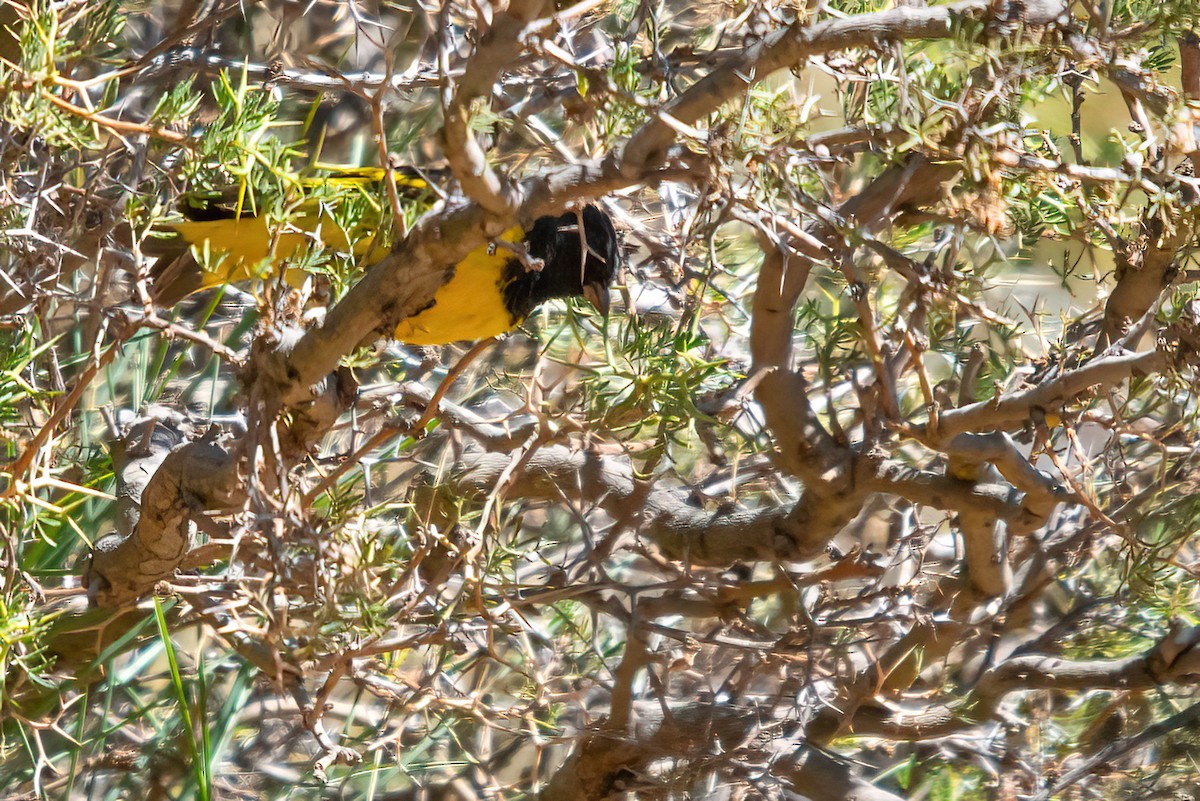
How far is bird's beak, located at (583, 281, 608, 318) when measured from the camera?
6.72 ft

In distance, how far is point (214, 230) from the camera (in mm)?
2143

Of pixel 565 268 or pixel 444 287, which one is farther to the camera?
pixel 565 268

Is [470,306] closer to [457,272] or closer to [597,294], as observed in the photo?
[457,272]

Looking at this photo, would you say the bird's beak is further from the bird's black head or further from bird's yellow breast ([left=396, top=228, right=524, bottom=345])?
bird's yellow breast ([left=396, top=228, right=524, bottom=345])

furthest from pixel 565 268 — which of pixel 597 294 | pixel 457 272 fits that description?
pixel 457 272

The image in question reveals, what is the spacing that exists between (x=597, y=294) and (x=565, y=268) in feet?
0.65

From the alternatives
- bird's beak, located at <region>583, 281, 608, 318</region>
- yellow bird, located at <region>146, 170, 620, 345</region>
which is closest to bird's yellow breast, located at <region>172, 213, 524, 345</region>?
yellow bird, located at <region>146, 170, 620, 345</region>

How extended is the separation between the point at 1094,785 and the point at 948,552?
0.53 m

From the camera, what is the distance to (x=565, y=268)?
7.48 ft

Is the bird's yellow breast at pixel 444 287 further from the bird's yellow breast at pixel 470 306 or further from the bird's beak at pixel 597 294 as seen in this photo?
the bird's beak at pixel 597 294

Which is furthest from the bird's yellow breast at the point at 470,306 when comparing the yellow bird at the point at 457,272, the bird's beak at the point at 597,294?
the bird's beak at the point at 597,294

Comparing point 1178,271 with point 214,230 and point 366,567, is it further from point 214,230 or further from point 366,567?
point 214,230

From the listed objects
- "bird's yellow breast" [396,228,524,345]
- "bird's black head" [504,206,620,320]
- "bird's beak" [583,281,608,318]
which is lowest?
"bird's yellow breast" [396,228,524,345]

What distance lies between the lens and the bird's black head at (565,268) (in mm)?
2100
